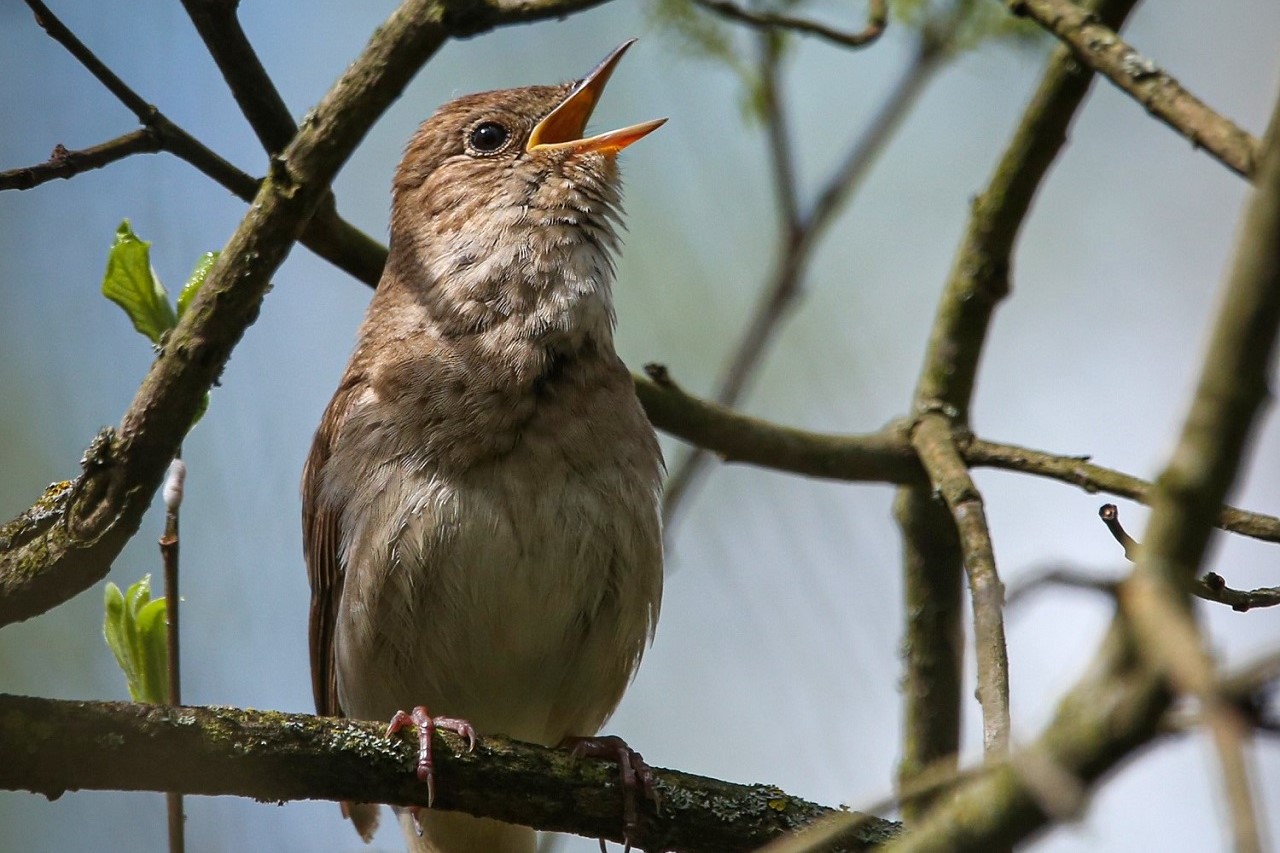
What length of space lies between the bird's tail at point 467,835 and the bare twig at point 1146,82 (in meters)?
3.20

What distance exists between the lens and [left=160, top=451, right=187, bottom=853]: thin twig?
10.6 feet

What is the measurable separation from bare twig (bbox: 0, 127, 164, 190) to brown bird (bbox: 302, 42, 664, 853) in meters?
1.24

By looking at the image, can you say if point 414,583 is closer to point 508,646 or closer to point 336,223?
point 508,646

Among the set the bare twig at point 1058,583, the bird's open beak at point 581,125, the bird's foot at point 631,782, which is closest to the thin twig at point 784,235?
the bird's open beak at point 581,125

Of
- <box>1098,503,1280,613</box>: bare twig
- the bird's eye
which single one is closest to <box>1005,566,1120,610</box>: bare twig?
<box>1098,503,1280,613</box>: bare twig

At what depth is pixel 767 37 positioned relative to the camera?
584 centimetres

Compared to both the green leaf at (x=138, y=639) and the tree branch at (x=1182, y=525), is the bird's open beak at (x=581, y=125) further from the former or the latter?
the tree branch at (x=1182, y=525)

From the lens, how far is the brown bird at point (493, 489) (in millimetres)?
4402

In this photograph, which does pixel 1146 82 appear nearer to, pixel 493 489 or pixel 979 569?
pixel 979 569

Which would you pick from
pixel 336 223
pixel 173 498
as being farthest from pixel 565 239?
pixel 173 498

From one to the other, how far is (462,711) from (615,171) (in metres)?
2.13

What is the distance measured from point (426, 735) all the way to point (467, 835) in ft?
5.19

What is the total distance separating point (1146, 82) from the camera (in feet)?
11.0

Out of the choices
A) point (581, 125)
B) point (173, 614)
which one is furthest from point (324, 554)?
point (581, 125)
